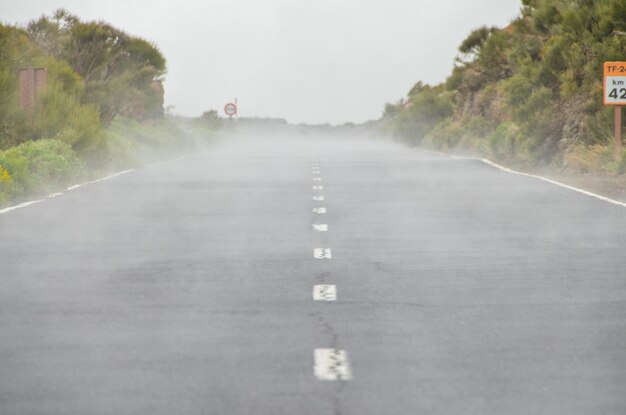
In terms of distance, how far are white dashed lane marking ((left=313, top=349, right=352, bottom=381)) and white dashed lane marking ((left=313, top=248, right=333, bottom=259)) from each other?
18.9 feet

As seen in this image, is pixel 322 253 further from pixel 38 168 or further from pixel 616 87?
pixel 616 87

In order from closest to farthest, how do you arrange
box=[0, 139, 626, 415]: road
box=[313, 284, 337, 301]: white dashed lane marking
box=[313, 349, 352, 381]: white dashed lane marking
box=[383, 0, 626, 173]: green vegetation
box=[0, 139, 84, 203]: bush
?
box=[0, 139, 626, 415]: road < box=[313, 349, 352, 381]: white dashed lane marking < box=[313, 284, 337, 301]: white dashed lane marking < box=[0, 139, 84, 203]: bush < box=[383, 0, 626, 173]: green vegetation

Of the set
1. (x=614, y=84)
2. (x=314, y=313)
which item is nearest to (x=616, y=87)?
(x=614, y=84)

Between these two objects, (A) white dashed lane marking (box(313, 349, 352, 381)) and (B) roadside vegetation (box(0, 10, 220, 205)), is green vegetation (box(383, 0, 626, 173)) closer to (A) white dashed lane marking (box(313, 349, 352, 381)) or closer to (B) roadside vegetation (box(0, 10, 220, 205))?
(B) roadside vegetation (box(0, 10, 220, 205))

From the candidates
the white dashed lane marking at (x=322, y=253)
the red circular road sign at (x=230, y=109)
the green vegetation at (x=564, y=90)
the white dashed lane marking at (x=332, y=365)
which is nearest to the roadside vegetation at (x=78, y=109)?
the white dashed lane marking at (x=322, y=253)

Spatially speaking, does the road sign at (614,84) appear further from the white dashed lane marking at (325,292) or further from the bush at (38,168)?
the white dashed lane marking at (325,292)

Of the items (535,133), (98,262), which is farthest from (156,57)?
(98,262)

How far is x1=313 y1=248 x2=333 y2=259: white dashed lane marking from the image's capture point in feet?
46.2

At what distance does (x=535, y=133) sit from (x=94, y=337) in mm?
32173

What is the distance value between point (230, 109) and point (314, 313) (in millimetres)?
111516

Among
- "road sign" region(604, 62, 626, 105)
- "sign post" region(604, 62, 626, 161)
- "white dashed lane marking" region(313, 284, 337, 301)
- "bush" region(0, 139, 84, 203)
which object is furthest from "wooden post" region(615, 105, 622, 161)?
"white dashed lane marking" region(313, 284, 337, 301)

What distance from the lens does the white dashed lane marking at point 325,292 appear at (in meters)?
10.8

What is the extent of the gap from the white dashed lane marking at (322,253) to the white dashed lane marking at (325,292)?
2457 millimetres

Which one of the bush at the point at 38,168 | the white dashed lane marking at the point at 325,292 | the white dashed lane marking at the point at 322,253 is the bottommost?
the white dashed lane marking at the point at 322,253
